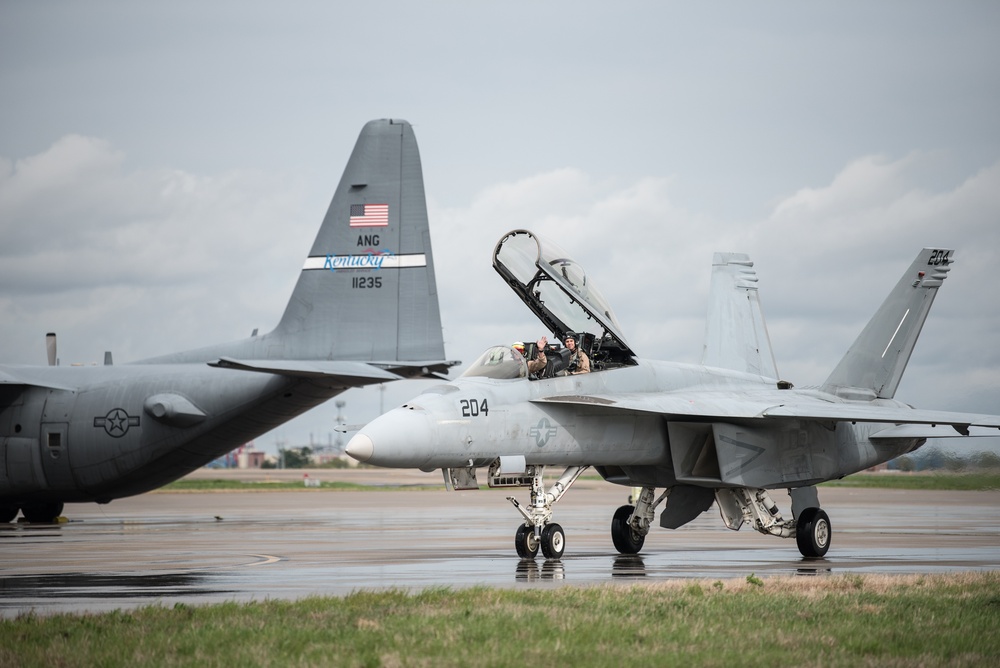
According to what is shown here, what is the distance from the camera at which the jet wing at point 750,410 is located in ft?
52.8

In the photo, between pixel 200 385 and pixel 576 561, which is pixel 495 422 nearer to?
pixel 576 561

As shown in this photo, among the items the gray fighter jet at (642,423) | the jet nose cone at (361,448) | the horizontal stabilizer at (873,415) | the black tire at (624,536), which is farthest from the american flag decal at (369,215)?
the jet nose cone at (361,448)

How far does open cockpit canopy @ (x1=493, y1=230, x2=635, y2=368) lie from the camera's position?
16.9 metres

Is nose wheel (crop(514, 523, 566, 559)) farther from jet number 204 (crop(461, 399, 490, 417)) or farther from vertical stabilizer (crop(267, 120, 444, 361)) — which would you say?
vertical stabilizer (crop(267, 120, 444, 361))

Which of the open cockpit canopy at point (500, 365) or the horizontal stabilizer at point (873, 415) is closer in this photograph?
the open cockpit canopy at point (500, 365)

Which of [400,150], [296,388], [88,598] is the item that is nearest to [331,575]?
[88,598]

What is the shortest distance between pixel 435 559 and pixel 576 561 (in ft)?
6.16

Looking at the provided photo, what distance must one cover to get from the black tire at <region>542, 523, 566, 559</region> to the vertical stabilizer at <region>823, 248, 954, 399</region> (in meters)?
6.33

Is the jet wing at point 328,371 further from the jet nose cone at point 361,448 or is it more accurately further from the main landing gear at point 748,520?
the jet nose cone at point 361,448

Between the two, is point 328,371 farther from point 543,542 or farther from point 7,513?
point 7,513

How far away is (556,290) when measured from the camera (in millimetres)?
16906

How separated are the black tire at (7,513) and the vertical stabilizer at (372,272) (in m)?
7.56

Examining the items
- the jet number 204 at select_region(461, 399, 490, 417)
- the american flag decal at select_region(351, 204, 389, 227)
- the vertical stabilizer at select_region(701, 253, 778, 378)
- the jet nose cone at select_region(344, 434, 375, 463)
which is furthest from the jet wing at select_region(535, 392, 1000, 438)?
the american flag decal at select_region(351, 204, 389, 227)

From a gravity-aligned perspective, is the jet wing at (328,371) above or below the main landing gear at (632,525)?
above
